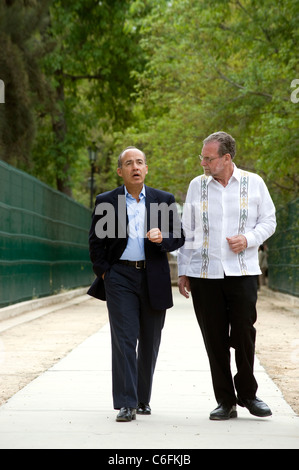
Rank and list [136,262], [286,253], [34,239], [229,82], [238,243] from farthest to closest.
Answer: [286,253] < [229,82] < [34,239] < [136,262] < [238,243]

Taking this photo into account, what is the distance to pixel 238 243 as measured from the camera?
244 inches

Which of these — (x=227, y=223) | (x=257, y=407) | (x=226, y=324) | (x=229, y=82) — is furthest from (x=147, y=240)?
(x=229, y=82)

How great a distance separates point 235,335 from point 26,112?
1549cm

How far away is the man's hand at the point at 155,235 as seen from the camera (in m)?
6.27

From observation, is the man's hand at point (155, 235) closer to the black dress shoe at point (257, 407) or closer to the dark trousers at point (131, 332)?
the dark trousers at point (131, 332)

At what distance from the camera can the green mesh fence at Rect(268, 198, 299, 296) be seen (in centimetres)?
2145

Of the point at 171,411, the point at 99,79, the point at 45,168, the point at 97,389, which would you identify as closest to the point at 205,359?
the point at 97,389

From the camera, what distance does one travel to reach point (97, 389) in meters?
7.74

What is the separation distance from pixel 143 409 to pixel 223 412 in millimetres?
607

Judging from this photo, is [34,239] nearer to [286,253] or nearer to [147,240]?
[286,253]

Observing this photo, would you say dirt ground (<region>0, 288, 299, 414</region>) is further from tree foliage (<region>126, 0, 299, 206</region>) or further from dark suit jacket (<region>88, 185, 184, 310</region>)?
tree foliage (<region>126, 0, 299, 206</region>)

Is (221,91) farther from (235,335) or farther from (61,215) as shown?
(235,335)

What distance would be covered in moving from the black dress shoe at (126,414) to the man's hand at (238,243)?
1.30 meters

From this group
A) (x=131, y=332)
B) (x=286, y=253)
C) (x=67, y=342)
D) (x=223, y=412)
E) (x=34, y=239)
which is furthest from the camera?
(x=286, y=253)
